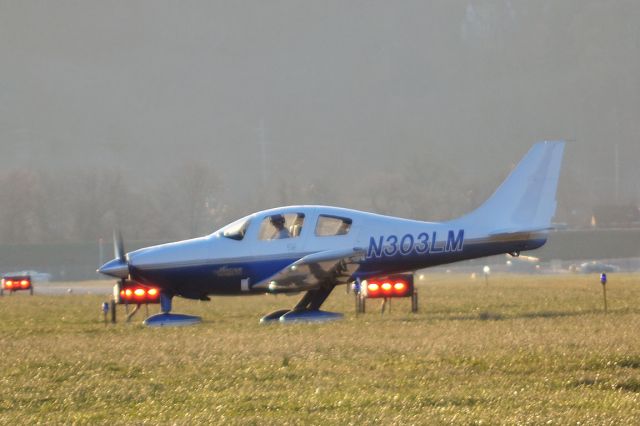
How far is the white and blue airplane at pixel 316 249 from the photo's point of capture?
25297 mm

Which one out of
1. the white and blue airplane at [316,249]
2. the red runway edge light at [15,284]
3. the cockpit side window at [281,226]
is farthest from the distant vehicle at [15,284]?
the cockpit side window at [281,226]

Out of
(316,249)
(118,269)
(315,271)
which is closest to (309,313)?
(315,271)

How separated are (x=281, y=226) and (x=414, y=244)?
2.45 metres

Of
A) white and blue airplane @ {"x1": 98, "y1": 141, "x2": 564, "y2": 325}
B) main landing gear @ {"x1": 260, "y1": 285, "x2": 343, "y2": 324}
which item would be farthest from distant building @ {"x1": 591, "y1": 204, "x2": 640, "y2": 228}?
main landing gear @ {"x1": 260, "y1": 285, "x2": 343, "y2": 324}

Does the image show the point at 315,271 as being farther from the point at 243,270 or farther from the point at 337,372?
the point at 337,372

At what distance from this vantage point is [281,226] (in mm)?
25641

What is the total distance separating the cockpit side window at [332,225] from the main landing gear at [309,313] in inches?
41.0

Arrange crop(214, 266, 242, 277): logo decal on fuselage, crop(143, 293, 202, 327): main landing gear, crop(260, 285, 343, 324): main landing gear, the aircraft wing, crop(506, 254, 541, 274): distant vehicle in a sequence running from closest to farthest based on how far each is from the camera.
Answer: crop(143, 293, 202, 327): main landing gear, crop(260, 285, 343, 324): main landing gear, the aircraft wing, crop(214, 266, 242, 277): logo decal on fuselage, crop(506, 254, 541, 274): distant vehicle

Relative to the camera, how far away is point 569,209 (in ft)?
447

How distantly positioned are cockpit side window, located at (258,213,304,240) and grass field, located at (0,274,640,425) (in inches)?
82.4

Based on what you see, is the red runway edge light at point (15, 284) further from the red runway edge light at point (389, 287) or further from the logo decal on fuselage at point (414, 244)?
the logo decal on fuselage at point (414, 244)

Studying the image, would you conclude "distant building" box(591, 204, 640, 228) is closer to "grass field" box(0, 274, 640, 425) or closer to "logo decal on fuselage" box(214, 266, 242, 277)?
"logo decal on fuselage" box(214, 266, 242, 277)

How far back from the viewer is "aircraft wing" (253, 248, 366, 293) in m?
25.1

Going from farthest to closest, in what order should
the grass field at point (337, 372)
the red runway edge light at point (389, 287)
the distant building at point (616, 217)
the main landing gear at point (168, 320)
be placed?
the distant building at point (616, 217) → the red runway edge light at point (389, 287) → the main landing gear at point (168, 320) → the grass field at point (337, 372)
